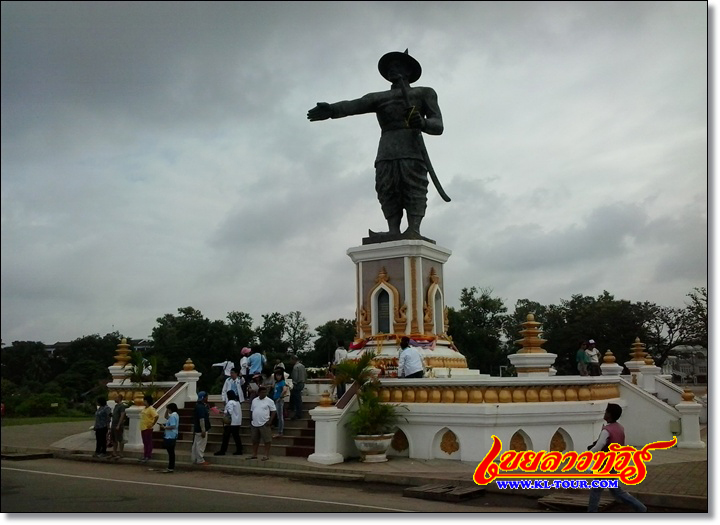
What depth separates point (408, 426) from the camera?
14000 mm

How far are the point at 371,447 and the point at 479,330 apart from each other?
41465 millimetres

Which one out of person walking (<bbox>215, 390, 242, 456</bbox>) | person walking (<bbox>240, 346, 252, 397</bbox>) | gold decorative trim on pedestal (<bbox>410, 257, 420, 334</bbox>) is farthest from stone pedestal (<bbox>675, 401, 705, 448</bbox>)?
person walking (<bbox>240, 346, 252, 397</bbox>)

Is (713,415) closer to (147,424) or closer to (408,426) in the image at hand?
(408,426)

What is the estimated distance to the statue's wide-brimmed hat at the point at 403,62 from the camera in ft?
65.0

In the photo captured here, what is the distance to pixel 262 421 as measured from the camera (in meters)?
13.5

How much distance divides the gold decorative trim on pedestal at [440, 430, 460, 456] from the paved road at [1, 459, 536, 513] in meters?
2.46

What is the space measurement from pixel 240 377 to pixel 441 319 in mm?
5607

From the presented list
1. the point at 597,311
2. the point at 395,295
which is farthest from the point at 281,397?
the point at 597,311

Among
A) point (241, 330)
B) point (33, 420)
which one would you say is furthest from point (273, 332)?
point (33, 420)

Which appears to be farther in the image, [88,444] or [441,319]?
[441,319]

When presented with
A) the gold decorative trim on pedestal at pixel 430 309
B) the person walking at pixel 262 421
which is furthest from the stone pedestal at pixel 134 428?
the gold decorative trim on pedestal at pixel 430 309

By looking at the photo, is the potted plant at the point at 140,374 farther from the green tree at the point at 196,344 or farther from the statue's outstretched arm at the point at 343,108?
the green tree at the point at 196,344

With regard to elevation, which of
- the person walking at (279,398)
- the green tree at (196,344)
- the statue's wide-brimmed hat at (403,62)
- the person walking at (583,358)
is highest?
the statue's wide-brimmed hat at (403,62)

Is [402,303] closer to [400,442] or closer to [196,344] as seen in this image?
[400,442]
